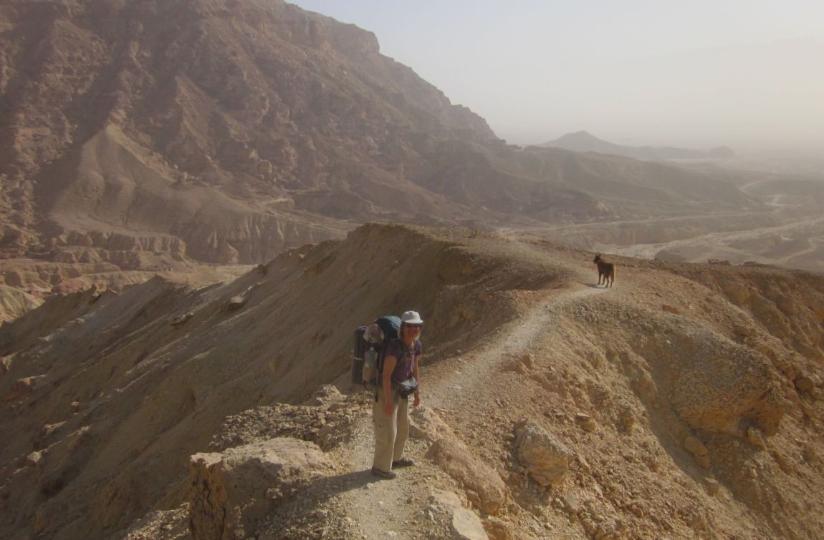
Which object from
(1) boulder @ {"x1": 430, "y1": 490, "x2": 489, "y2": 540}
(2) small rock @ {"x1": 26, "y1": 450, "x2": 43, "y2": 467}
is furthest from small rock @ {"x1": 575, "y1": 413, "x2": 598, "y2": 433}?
(2) small rock @ {"x1": 26, "y1": 450, "x2": 43, "y2": 467}

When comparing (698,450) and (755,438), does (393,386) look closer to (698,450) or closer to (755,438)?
(698,450)

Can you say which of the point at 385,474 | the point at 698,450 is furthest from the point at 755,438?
the point at 385,474

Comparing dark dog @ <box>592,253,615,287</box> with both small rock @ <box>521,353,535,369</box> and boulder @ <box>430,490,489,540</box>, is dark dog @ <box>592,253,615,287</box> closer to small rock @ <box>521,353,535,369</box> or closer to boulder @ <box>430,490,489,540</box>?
small rock @ <box>521,353,535,369</box>

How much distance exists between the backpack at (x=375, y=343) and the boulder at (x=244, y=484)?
3.21 ft

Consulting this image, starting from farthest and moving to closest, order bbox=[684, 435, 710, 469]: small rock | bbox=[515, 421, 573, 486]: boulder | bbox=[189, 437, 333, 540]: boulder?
bbox=[684, 435, 710, 469]: small rock → bbox=[515, 421, 573, 486]: boulder → bbox=[189, 437, 333, 540]: boulder

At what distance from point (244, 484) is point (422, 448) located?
1695mm

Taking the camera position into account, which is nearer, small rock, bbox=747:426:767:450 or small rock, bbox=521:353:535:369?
small rock, bbox=521:353:535:369

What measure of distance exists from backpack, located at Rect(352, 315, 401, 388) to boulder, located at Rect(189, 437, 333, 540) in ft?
3.21

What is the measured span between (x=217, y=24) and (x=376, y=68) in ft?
198

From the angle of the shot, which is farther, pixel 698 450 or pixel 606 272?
pixel 606 272

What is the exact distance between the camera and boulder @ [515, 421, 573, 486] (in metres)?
6.76

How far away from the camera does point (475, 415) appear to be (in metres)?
7.55

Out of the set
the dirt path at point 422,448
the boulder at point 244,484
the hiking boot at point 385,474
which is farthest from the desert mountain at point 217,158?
the hiking boot at point 385,474

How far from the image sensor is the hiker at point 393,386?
5703 mm
